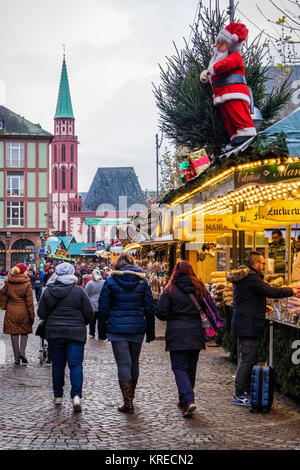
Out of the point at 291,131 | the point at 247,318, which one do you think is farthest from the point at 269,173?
the point at 247,318

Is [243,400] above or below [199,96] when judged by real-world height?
below

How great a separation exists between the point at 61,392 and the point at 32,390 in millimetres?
1111

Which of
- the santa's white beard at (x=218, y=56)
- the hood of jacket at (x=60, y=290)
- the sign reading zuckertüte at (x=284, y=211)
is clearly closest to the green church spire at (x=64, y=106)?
the santa's white beard at (x=218, y=56)

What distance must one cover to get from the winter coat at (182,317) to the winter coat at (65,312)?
98 centimetres

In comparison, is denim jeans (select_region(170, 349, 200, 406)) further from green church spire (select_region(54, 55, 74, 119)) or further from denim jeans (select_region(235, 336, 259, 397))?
green church spire (select_region(54, 55, 74, 119))

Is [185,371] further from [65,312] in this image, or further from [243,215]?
[243,215]

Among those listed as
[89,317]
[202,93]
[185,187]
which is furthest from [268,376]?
[202,93]

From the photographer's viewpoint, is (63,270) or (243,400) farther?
(63,270)

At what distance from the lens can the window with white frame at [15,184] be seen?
235 feet

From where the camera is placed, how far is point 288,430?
6996 millimetres

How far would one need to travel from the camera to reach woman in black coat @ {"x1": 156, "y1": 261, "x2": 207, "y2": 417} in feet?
25.4

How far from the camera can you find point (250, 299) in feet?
27.2

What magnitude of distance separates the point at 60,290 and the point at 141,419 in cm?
178
